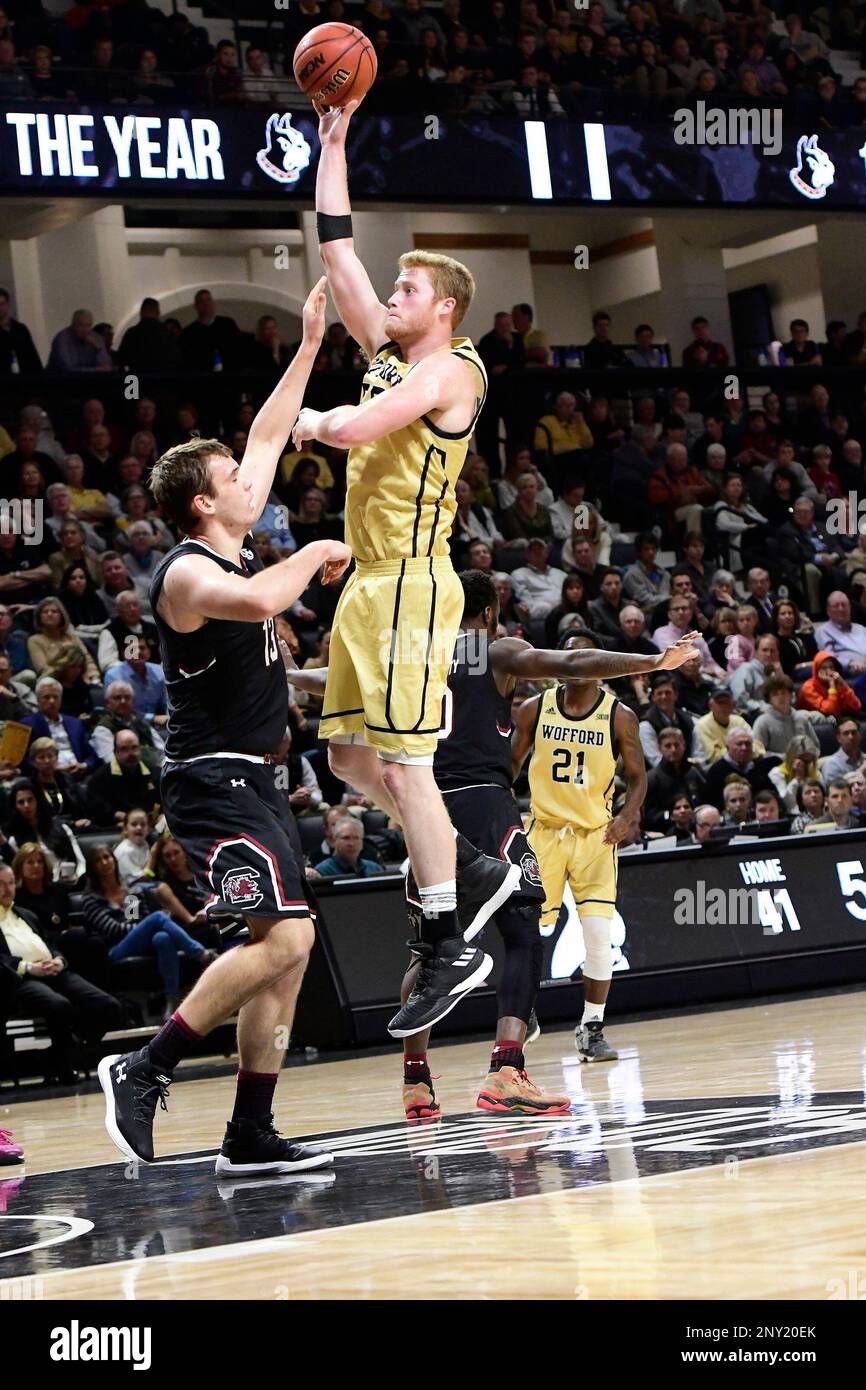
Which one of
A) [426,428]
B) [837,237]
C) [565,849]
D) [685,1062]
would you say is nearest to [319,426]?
[426,428]

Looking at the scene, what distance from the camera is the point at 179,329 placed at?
16.5 m

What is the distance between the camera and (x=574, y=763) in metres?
9.40

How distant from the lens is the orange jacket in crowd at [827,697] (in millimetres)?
15234

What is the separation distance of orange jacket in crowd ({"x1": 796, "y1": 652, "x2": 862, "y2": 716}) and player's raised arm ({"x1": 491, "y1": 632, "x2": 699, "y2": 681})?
818cm

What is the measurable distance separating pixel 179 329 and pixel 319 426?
11.7 meters

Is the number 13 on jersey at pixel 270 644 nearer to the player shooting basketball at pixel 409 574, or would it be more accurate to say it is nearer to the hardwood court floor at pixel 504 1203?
the player shooting basketball at pixel 409 574

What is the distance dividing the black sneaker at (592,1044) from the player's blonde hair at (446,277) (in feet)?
13.7

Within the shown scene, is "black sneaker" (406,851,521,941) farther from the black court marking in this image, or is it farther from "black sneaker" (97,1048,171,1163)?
"black sneaker" (97,1048,171,1163)

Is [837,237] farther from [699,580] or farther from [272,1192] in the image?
[272,1192]

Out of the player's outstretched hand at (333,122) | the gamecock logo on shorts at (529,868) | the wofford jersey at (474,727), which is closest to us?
the player's outstretched hand at (333,122)

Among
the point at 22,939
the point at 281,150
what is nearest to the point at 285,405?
the point at 22,939

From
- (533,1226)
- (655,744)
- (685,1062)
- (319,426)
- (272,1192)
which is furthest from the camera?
(655,744)

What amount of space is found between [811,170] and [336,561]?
14.6 m

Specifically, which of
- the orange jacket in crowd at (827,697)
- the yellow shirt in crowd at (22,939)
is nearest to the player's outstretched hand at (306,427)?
the yellow shirt in crowd at (22,939)
